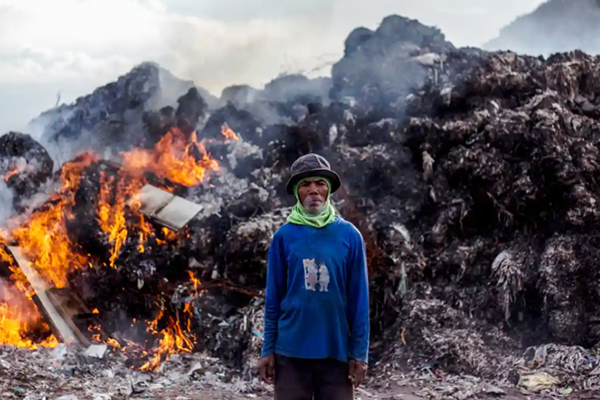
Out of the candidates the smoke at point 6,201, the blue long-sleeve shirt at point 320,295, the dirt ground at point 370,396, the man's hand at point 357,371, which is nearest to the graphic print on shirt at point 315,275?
the blue long-sleeve shirt at point 320,295

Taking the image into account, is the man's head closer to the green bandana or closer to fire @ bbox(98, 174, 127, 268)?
the green bandana

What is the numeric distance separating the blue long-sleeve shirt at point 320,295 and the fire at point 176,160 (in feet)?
19.8

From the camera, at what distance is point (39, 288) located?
6.43 meters

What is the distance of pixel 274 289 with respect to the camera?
2.51 meters

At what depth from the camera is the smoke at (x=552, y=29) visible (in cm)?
1390

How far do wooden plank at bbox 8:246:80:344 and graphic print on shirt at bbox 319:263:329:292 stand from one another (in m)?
4.50

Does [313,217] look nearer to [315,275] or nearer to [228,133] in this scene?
[315,275]

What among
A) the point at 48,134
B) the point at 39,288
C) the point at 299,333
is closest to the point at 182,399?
the point at 299,333

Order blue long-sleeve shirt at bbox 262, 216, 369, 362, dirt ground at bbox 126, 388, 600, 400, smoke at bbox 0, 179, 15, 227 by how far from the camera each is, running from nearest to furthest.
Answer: blue long-sleeve shirt at bbox 262, 216, 369, 362 < dirt ground at bbox 126, 388, 600, 400 < smoke at bbox 0, 179, 15, 227

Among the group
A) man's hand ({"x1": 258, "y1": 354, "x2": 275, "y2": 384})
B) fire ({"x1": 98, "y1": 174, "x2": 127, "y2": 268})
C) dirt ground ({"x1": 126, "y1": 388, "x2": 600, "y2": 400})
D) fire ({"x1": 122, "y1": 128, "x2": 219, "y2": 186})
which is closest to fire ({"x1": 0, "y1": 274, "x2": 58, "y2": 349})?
fire ({"x1": 98, "y1": 174, "x2": 127, "y2": 268})

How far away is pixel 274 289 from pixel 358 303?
0.39 metres

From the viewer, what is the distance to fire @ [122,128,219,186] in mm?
8469

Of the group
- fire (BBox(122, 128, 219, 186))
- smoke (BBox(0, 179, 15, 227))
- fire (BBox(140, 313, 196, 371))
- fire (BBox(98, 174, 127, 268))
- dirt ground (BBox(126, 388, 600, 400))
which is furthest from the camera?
fire (BBox(122, 128, 219, 186))

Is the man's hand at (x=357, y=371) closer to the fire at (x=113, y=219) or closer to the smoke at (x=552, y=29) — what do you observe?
the fire at (x=113, y=219)
